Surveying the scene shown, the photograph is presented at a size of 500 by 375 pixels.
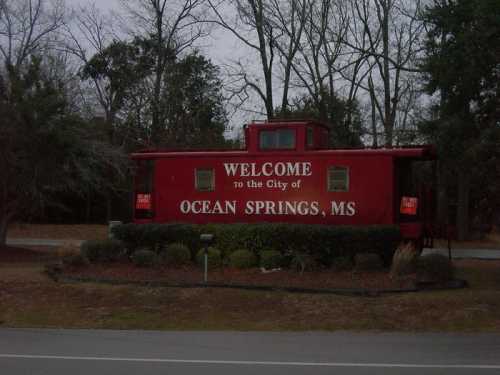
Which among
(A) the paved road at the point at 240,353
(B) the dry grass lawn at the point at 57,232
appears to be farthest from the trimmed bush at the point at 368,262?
(B) the dry grass lawn at the point at 57,232

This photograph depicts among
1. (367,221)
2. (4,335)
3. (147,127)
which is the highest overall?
(147,127)

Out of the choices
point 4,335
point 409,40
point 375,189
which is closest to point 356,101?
point 409,40

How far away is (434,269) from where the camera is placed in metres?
17.4

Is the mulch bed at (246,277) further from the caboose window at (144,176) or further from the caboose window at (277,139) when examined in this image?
the caboose window at (277,139)

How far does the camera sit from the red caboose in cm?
2011

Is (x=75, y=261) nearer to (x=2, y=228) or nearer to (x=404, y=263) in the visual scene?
(x=2, y=228)

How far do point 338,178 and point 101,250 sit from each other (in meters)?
6.72

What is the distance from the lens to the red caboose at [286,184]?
20.1 m

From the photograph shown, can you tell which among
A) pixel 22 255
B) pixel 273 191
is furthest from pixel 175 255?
pixel 22 255

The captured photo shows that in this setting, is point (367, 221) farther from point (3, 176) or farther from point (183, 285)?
point (3, 176)

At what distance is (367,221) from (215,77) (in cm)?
2892

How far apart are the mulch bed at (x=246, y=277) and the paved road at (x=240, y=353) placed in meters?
3.67

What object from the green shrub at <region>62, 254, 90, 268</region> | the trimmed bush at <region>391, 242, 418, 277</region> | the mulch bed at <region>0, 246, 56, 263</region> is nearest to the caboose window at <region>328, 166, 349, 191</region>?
the trimmed bush at <region>391, 242, 418, 277</region>

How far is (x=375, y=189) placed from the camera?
65.9 feet
